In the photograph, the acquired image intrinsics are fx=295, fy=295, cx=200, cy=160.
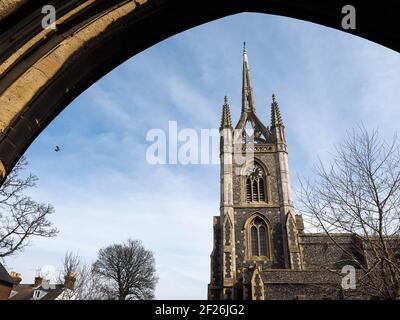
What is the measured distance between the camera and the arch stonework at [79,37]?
1.63 m

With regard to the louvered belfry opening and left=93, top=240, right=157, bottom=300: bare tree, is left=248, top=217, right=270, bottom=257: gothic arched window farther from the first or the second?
left=93, top=240, right=157, bottom=300: bare tree

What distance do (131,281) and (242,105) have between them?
26.9 m

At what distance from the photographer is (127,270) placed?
39719 millimetres

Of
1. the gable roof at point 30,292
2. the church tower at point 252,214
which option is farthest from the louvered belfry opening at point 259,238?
the gable roof at point 30,292

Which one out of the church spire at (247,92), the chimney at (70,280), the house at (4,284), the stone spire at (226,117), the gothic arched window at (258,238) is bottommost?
the house at (4,284)

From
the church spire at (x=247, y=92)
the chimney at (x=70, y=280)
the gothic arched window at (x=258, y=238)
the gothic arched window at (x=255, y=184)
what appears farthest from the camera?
the church spire at (x=247, y=92)

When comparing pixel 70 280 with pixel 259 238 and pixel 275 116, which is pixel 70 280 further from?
pixel 275 116

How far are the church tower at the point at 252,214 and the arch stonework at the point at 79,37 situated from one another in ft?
59.9

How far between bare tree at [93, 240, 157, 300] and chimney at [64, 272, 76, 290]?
8.08 metres

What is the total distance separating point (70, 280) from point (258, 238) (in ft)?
61.9

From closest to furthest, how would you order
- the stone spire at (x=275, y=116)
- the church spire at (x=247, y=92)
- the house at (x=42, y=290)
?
the house at (x=42, y=290)
the stone spire at (x=275, y=116)
the church spire at (x=247, y=92)

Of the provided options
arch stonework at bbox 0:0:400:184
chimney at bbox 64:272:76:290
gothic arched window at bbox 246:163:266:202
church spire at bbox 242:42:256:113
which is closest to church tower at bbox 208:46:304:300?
gothic arched window at bbox 246:163:266:202

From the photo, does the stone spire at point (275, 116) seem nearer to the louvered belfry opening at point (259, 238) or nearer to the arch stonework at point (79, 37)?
the louvered belfry opening at point (259, 238)

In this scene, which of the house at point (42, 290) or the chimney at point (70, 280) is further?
the house at point (42, 290)
